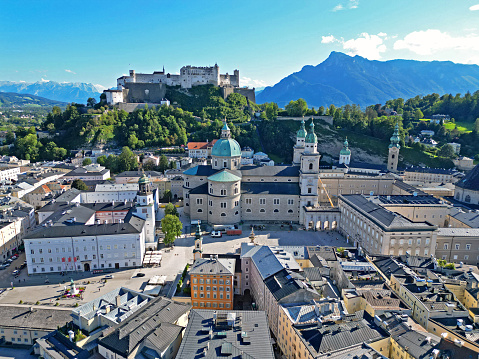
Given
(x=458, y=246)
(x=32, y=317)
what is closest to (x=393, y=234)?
(x=458, y=246)

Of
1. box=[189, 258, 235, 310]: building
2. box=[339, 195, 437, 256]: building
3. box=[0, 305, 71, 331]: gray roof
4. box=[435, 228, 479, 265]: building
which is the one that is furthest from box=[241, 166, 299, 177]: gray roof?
box=[0, 305, 71, 331]: gray roof

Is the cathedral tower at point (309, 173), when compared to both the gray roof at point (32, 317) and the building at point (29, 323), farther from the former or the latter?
the building at point (29, 323)

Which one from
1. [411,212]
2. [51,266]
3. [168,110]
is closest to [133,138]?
[168,110]

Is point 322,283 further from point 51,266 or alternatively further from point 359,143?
point 359,143

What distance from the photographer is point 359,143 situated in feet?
359

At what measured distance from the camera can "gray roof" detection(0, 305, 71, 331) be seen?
2973cm

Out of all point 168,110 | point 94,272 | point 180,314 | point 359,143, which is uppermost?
point 168,110

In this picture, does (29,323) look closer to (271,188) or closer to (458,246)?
(271,188)

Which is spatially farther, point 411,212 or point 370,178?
point 370,178

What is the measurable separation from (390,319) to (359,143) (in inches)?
3531

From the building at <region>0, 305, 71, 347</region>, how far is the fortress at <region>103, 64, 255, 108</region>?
9510 centimetres

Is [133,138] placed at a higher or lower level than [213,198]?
higher

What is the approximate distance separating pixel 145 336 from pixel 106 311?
603cm

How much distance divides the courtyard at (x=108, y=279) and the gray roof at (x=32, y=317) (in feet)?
14.5
